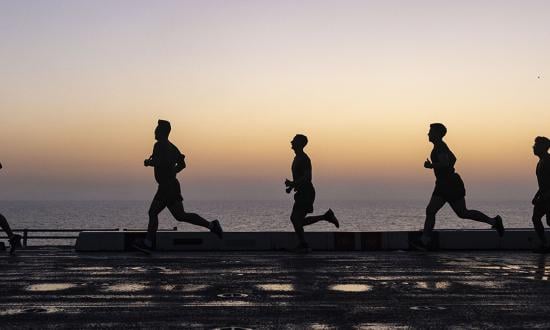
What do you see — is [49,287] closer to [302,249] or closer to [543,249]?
[302,249]

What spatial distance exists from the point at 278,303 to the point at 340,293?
3.06ft

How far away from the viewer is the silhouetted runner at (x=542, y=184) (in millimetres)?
13641

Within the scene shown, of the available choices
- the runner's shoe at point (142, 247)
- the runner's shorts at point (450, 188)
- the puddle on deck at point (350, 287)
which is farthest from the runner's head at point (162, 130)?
the puddle on deck at point (350, 287)

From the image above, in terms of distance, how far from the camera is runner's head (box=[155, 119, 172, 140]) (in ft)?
43.3

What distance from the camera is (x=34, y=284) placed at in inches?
308

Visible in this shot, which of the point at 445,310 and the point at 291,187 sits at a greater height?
the point at 291,187

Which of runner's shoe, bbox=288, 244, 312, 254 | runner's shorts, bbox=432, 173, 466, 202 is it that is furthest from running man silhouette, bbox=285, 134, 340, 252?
runner's shorts, bbox=432, 173, 466, 202

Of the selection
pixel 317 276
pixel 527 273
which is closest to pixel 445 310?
pixel 317 276

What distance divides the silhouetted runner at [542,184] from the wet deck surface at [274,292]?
7.80 ft

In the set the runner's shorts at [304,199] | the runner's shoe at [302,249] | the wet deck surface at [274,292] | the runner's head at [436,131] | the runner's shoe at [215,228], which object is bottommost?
the wet deck surface at [274,292]

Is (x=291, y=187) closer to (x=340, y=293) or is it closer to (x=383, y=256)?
(x=383, y=256)

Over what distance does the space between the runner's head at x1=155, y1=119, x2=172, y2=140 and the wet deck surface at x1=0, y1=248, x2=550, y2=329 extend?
2772mm

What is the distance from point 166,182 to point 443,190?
545 cm

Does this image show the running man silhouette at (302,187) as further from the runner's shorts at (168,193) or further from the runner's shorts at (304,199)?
the runner's shorts at (168,193)
